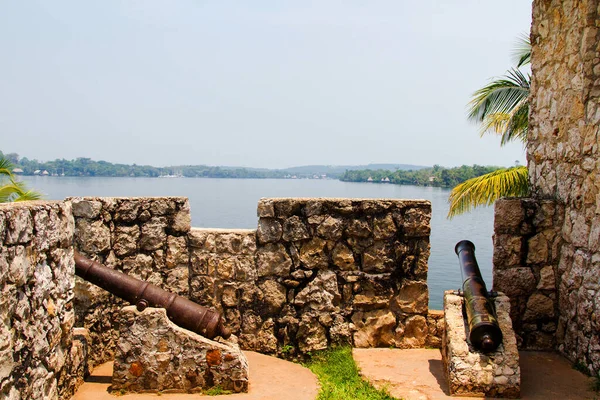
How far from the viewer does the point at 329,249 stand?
6219 mm

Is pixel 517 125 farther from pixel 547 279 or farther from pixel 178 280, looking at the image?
pixel 178 280

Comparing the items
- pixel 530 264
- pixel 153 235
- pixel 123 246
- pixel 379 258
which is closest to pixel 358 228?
pixel 379 258

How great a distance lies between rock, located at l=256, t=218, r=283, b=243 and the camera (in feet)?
20.3

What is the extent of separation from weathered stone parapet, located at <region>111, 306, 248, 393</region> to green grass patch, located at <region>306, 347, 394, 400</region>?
887mm

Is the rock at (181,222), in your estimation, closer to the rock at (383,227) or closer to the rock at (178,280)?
the rock at (178,280)

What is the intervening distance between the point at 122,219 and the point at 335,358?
8.99 feet

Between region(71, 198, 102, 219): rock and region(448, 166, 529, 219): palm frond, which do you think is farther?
region(448, 166, 529, 219): palm frond

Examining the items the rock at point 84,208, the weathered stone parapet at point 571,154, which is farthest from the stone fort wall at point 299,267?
the weathered stone parapet at point 571,154

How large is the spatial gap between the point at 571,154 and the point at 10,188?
870 cm

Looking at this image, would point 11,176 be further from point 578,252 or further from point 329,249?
point 578,252

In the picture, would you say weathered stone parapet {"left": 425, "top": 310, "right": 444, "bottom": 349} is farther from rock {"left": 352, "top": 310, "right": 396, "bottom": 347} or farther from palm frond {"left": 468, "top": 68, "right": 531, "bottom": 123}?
palm frond {"left": 468, "top": 68, "right": 531, "bottom": 123}

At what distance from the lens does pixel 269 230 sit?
618 cm

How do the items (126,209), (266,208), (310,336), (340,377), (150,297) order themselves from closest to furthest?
(150,297) → (340,377) → (126,209) → (266,208) → (310,336)

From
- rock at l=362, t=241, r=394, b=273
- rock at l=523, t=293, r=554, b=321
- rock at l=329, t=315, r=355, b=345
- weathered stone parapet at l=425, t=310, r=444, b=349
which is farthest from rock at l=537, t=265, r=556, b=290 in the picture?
rock at l=329, t=315, r=355, b=345
